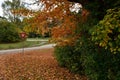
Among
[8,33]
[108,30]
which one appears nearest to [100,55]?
[108,30]

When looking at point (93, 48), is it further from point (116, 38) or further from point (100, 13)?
point (116, 38)

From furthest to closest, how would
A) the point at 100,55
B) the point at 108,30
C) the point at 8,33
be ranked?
the point at 8,33 < the point at 100,55 < the point at 108,30

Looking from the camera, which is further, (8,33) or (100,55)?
(8,33)

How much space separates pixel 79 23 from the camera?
1181 centimetres

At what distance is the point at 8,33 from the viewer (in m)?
56.7

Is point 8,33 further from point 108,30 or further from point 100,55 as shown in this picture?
point 108,30

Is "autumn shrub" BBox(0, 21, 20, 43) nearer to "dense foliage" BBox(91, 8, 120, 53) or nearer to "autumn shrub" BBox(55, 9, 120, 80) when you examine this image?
"autumn shrub" BBox(55, 9, 120, 80)

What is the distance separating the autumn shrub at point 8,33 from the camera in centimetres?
5654

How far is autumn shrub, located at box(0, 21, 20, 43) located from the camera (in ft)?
185

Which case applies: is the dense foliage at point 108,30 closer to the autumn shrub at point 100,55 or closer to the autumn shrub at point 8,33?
the autumn shrub at point 100,55

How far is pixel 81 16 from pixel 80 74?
2.89 m

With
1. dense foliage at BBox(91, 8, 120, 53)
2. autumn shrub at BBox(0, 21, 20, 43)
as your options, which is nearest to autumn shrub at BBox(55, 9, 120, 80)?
dense foliage at BBox(91, 8, 120, 53)

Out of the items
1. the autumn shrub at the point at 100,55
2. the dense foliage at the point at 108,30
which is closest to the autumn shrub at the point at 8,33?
the autumn shrub at the point at 100,55

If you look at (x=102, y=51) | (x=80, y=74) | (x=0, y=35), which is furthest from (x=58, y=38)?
(x=0, y=35)
